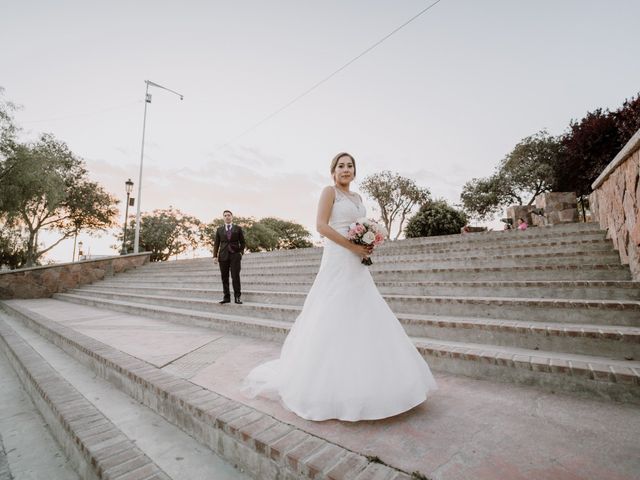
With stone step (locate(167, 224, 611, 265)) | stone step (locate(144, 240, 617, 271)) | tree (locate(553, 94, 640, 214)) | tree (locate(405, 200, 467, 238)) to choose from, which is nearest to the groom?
stone step (locate(144, 240, 617, 271))

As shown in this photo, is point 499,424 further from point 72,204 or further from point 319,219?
point 72,204

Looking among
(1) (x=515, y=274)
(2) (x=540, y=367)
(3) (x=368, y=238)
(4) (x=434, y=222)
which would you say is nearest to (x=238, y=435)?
(3) (x=368, y=238)

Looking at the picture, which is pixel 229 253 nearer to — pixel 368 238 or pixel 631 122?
pixel 368 238

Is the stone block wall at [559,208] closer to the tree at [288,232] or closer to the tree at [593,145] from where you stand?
the tree at [593,145]

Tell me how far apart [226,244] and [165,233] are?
124 feet

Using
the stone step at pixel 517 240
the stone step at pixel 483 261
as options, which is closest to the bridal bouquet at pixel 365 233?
the stone step at pixel 483 261

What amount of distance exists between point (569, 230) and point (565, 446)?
5594 millimetres

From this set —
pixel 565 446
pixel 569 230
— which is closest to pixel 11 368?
pixel 565 446

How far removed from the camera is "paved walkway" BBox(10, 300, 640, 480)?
1.52 m

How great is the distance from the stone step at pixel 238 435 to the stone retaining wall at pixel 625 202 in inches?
162

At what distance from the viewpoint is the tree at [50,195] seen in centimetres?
1659

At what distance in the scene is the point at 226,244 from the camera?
6.69m

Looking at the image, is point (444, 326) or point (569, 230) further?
point (569, 230)

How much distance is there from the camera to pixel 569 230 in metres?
5.89
